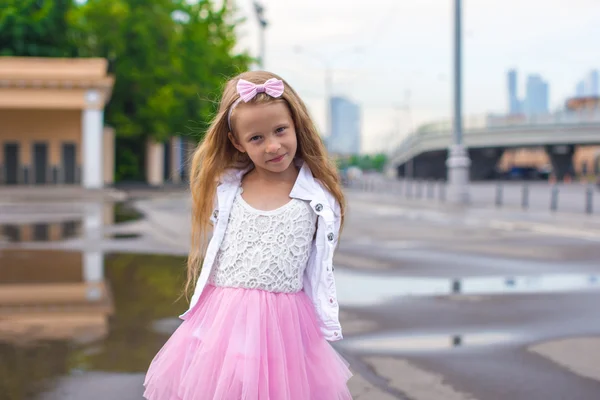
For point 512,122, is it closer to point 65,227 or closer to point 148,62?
point 148,62

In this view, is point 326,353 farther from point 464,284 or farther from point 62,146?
point 62,146

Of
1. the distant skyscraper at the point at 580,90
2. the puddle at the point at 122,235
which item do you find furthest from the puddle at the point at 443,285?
the distant skyscraper at the point at 580,90

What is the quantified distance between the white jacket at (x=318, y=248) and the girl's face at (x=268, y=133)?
14 cm

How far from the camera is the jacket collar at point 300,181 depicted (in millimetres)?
2984

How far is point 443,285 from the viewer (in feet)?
27.1

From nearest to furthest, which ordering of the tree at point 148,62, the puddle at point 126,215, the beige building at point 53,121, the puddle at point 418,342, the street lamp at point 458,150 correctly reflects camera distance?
the puddle at point 418,342
the puddle at point 126,215
the street lamp at point 458,150
the beige building at point 53,121
the tree at point 148,62

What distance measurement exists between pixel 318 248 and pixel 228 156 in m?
0.57

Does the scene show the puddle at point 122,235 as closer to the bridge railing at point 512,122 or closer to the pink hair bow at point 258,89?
the pink hair bow at point 258,89

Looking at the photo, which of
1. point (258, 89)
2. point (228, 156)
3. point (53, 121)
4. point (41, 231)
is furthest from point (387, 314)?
point (53, 121)

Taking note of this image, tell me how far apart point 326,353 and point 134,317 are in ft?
12.2

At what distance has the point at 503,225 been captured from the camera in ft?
53.3

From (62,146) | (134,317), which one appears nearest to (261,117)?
(134,317)

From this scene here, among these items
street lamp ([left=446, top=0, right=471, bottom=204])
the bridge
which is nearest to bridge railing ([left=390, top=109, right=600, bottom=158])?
the bridge

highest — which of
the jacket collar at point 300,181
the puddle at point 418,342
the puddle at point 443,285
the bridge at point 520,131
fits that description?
the bridge at point 520,131
